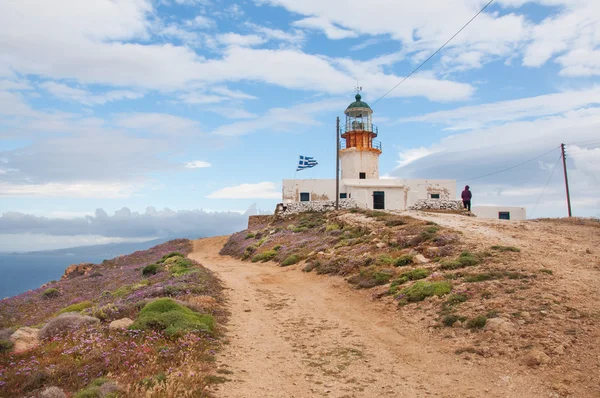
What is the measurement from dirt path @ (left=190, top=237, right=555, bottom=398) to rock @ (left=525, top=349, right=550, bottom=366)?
40 cm

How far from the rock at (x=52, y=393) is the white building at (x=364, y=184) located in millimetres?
39999

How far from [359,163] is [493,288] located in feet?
133

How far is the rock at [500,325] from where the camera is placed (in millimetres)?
9047

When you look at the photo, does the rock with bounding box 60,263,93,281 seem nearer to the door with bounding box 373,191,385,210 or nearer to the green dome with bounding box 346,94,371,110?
the door with bounding box 373,191,385,210

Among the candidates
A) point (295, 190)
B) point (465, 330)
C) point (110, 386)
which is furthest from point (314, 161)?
point (110, 386)

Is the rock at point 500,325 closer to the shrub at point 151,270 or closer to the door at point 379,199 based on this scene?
the shrub at point 151,270

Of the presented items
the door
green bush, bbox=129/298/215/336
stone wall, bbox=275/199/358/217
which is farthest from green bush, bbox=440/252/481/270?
the door

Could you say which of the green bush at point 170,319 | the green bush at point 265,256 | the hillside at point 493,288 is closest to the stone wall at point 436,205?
the hillside at point 493,288

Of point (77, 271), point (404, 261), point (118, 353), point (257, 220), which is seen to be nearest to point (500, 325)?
point (404, 261)

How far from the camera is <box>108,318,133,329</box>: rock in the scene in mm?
9573

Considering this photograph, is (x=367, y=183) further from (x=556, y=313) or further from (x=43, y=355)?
(x=43, y=355)

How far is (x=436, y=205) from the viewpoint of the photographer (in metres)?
47.5

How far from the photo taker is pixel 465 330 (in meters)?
9.69

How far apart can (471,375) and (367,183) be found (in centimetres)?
3990
